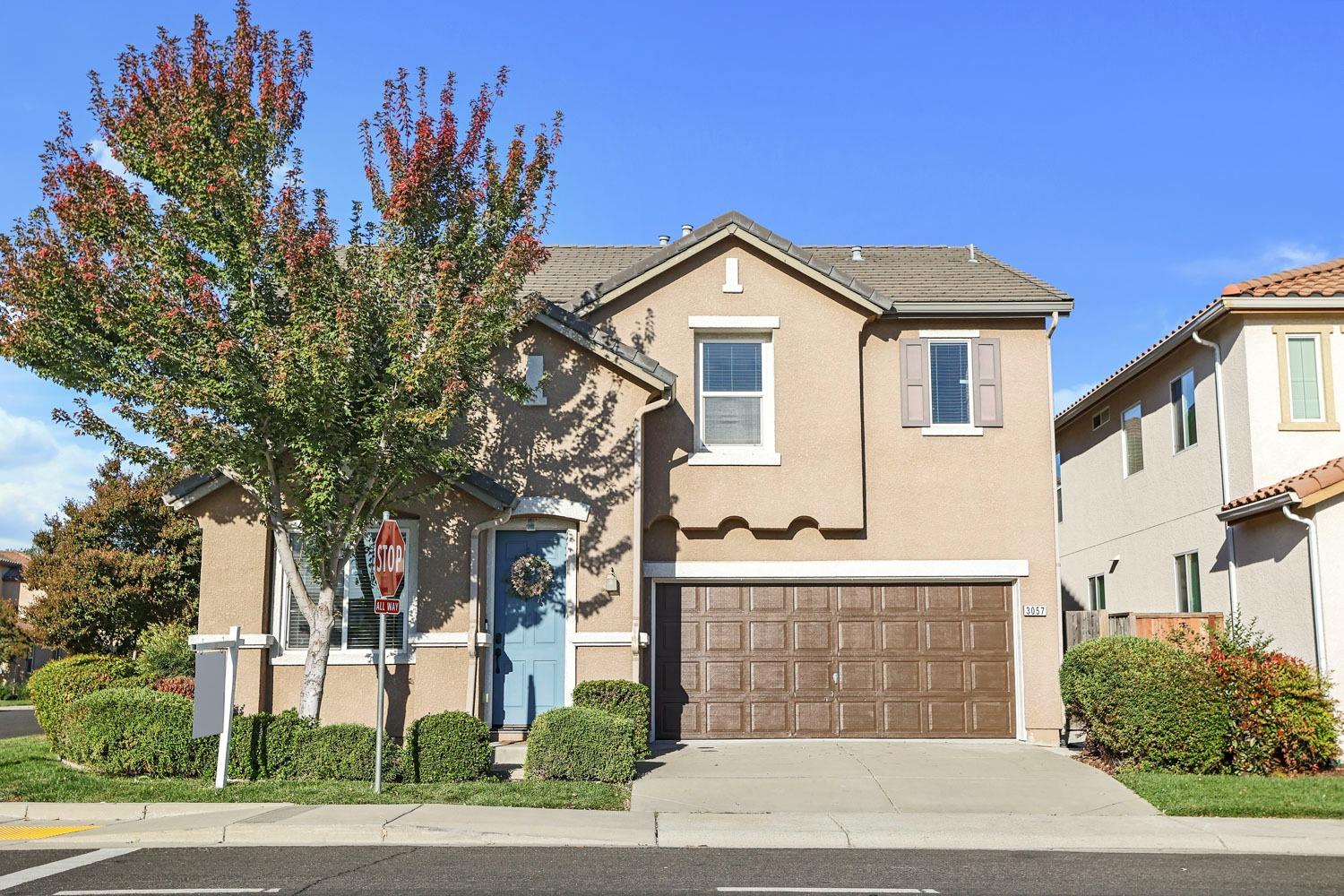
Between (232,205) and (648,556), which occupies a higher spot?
(232,205)

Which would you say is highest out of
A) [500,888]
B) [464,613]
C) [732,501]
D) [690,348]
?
[690,348]

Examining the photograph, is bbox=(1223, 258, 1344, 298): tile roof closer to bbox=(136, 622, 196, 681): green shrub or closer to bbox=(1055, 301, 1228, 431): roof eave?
bbox=(1055, 301, 1228, 431): roof eave

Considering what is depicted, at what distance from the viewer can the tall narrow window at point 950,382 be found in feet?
56.6

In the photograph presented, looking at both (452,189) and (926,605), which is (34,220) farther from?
(926,605)

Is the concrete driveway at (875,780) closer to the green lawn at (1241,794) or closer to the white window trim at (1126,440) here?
the green lawn at (1241,794)

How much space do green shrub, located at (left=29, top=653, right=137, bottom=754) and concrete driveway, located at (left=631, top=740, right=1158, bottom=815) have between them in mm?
6851

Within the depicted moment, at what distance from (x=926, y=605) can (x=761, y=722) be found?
289 centimetres

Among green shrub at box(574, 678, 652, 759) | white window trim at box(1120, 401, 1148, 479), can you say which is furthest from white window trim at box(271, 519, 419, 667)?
white window trim at box(1120, 401, 1148, 479)

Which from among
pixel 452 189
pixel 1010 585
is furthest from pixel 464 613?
pixel 1010 585

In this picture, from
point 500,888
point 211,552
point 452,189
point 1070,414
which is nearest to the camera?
point 500,888

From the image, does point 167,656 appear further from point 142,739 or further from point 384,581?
point 384,581

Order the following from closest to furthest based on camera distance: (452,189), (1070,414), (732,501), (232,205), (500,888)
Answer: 1. (500,888)
2. (232,205)
3. (452,189)
4. (732,501)
5. (1070,414)

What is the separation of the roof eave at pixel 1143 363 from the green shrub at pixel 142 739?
1388 cm

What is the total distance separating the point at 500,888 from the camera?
8117mm
